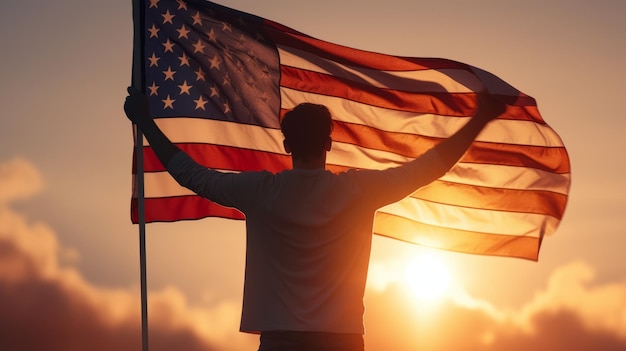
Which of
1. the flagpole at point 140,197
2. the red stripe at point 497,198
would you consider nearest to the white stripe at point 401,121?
the red stripe at point 497,198

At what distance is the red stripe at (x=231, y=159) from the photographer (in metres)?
10.3

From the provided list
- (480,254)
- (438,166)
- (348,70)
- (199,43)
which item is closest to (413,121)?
(348,70)

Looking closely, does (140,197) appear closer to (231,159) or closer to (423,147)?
(231,159)

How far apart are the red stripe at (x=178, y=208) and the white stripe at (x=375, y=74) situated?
5.44ft

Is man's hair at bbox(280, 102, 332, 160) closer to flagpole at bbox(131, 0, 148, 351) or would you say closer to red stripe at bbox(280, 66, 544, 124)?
flagpole at bbox(131, 0, 148, 351)

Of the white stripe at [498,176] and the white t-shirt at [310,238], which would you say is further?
the white stripe at [498,176]

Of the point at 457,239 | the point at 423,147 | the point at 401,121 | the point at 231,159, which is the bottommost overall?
the point at 457,239

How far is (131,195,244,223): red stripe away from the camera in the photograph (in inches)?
406

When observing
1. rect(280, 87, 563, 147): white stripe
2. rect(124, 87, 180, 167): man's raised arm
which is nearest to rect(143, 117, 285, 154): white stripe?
rect(280, 87, 563, 147): white stripe

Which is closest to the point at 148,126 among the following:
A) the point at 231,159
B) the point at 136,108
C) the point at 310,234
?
the point at 136,108

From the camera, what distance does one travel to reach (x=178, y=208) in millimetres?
10398

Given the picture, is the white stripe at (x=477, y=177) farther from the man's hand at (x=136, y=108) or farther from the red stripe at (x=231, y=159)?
the man's hand at (x=136, y=108)

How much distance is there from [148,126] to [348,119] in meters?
4.48

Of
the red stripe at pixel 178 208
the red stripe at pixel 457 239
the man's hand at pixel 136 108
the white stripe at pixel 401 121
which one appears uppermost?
the man's hand at pixel 136 108
